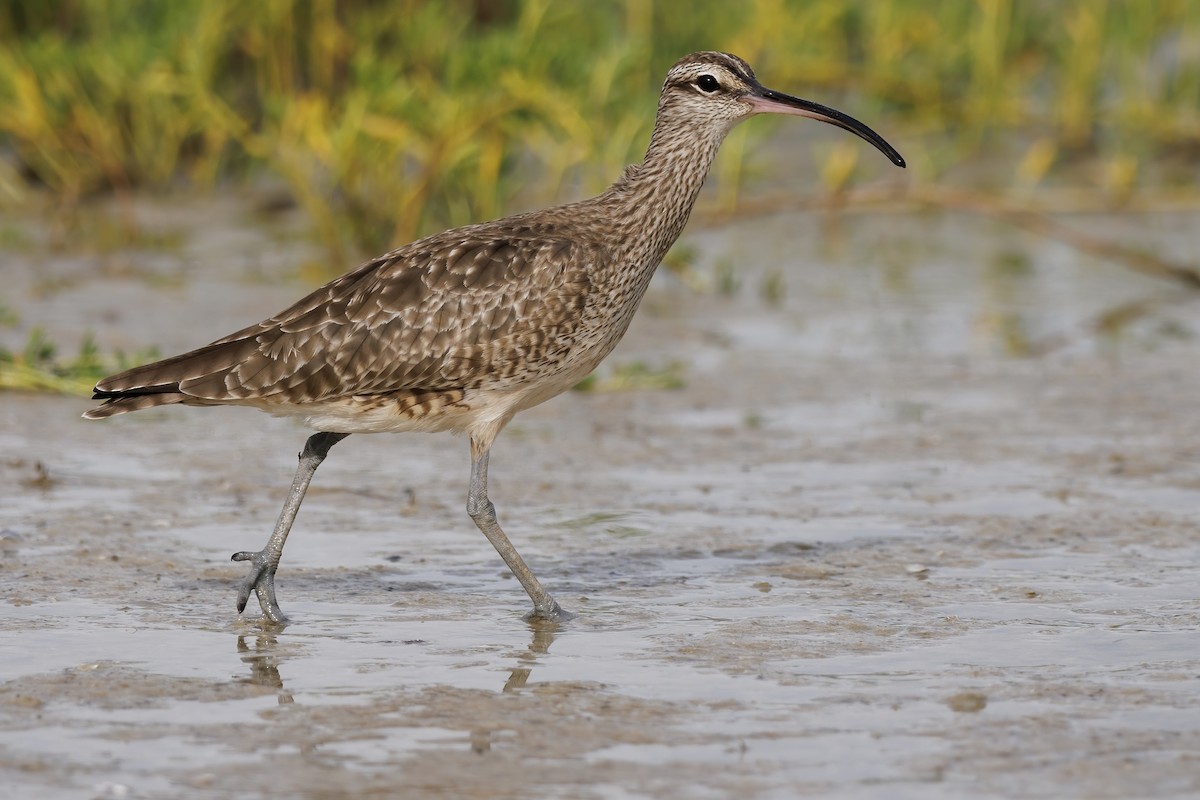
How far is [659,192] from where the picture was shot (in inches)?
281

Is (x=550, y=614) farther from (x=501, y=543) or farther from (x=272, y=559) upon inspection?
(x=272, y=559)

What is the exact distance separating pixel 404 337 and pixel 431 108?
5068 mm

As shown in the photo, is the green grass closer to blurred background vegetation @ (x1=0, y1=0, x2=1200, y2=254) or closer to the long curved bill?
blurred background vegetation @ (x1=0, y1=0, x2=1200, y2=254)

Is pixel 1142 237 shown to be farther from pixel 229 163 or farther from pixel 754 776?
pixel 754 776

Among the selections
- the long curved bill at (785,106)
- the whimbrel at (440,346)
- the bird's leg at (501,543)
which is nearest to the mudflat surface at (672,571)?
the bird's leg at (501,543)

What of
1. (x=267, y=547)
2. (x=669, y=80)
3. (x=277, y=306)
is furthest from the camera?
(x=277, y=306)

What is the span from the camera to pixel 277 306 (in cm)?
1149

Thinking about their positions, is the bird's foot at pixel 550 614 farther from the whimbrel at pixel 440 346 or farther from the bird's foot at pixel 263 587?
the bird's foot at pixel 263 587

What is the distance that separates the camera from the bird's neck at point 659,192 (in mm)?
7016

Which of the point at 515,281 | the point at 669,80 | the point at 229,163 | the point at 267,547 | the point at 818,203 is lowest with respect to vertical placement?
the point at 267,547

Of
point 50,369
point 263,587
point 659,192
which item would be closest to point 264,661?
point 263,587

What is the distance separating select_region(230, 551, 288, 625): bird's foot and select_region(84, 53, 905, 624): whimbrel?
0.02 m

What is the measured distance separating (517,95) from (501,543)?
5166 mm

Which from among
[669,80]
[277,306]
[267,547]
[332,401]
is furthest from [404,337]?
[277,306]
